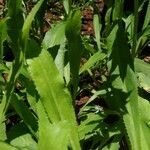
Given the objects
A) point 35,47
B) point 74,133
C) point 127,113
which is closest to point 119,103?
point 127,113

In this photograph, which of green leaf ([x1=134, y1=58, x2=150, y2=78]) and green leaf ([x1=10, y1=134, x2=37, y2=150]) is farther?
green leaf ([x1=134, y1=58, x2=150, y2=78])

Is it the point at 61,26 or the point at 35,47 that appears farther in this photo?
the point at 61,26

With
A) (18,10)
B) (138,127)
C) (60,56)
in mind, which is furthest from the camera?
(60,56)

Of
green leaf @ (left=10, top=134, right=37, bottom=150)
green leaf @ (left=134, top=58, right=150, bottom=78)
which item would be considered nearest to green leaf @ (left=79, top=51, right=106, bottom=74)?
green leaf @ (left=134, top=58, right=150, bottom=78)

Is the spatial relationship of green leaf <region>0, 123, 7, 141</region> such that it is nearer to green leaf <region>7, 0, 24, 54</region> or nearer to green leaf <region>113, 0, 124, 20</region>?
green leaf <region>7, 0, 24, 54</region>

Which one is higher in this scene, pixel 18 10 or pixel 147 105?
pixel 18 10

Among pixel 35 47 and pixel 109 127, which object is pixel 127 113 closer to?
pixel 109 127

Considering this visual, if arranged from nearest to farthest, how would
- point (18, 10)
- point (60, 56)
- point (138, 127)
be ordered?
1. point (18, 10)
2. point (138, 127)
3. point (60, 56)
